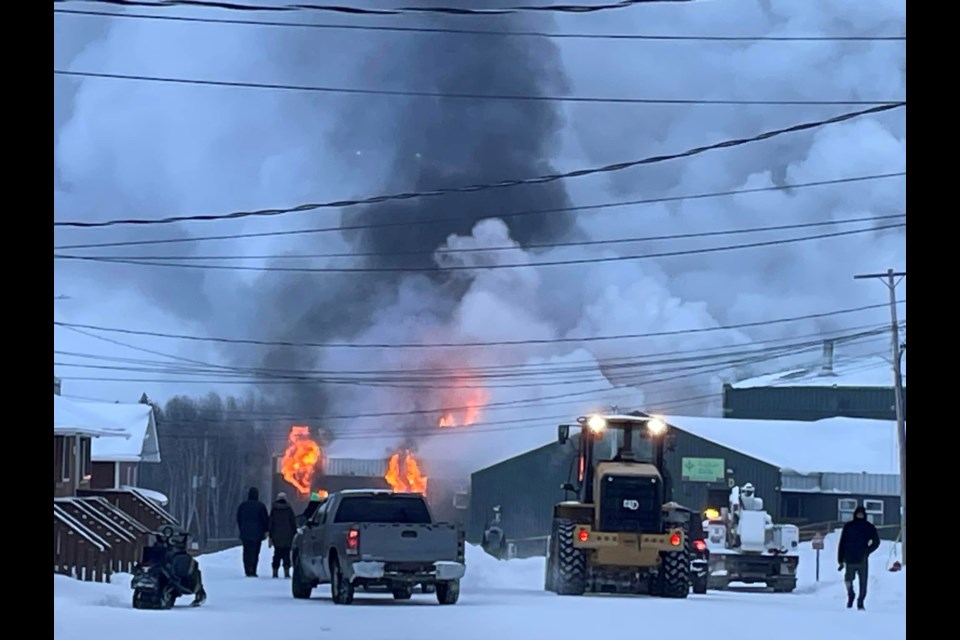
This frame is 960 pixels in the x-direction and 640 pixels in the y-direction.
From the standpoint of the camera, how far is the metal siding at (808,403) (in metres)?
55.1

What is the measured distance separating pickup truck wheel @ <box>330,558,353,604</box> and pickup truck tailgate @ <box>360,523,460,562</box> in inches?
17.2

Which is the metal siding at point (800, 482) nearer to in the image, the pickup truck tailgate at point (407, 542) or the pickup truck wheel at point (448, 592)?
the pickup truck wheel at point (448, 592)

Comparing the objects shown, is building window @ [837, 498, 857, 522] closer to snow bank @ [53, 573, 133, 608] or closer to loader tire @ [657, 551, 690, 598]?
loader tire @ [657, 551, 690, 598]

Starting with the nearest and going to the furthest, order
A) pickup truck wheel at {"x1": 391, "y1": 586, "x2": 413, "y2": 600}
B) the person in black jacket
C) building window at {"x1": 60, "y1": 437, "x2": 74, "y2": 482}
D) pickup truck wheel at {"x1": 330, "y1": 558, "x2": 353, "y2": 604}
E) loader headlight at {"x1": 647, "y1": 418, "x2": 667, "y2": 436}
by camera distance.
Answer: pickup truck wheel at {"x1": 330, "y1": 558, "x2": 353, "y2": 604} → the person in black jacket → pickup truck wheel at {"x1": 391, "y1": 586, "x2": 413, "y2": 600} → loader headlight at {"x1": 647, "y1": 418, "x2": 667, "y2": 436} → building window at {"x1": 60, "y1": 437, "x2": 74, "y2": 482}

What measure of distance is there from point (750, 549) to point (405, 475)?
25.0 metres

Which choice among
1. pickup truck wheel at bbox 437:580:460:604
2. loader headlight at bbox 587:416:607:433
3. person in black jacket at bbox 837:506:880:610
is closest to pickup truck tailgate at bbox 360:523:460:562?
pickup truck wheel at bbox 437:580:460:604

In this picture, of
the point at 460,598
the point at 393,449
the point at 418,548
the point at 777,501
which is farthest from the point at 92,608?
the point at 393,449

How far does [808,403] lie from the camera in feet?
186

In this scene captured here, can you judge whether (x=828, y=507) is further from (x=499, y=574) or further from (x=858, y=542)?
(x=858, y=542)

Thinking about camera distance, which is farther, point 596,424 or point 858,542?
point 596,424

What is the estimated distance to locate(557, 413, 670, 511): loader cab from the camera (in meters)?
21.3

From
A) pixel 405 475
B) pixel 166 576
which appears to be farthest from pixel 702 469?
pixel 166 576

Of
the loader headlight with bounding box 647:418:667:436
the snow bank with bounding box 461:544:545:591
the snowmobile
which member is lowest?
the snow bank with bounding box 461:544:545:591

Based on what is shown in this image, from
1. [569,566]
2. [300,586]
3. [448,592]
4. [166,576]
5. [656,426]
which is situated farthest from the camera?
[656,426]
